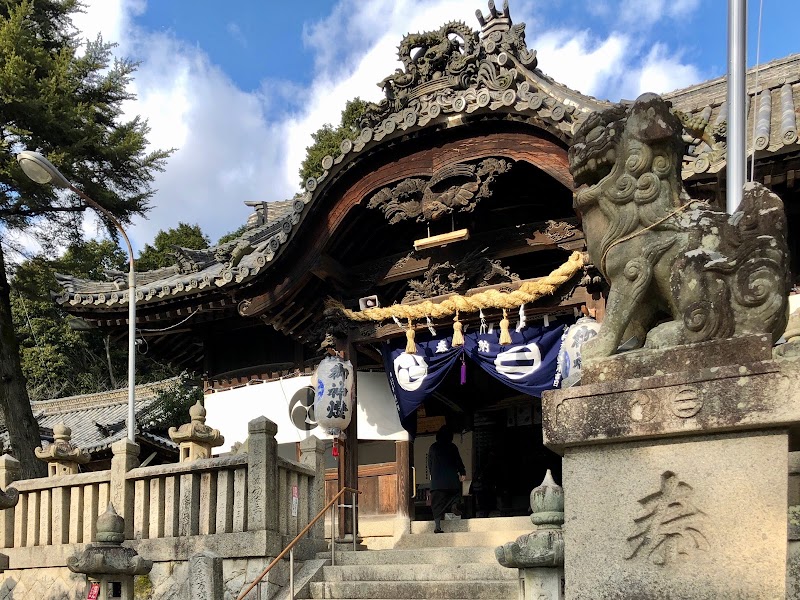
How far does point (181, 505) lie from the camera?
9672 millimetres

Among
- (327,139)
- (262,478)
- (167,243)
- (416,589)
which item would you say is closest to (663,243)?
(416,589)

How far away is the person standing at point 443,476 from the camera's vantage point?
38.0ft

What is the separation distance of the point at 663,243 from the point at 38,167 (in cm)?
994

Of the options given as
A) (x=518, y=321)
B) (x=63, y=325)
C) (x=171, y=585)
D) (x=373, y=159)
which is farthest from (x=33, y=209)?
(x=63, y=325)

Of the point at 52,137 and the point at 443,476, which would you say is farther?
the point at 52,137

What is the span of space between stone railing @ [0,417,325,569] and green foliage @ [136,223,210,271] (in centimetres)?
2351

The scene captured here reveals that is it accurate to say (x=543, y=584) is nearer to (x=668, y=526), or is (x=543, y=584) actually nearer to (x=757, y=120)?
(x=668, y=526)

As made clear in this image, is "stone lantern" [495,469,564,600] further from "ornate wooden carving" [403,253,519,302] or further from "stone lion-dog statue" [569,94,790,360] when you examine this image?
"ornate wooden carving" [403,253,519,302]

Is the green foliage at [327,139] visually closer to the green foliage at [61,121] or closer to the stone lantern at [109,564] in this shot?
the green foliage at [61,121]

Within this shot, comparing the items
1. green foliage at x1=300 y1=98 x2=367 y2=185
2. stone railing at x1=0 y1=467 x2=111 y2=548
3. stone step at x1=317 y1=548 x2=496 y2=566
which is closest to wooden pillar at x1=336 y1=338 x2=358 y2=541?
stone step at x1=317 y1=548 x2=496 y2=566

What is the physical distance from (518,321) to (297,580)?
4.52 metres

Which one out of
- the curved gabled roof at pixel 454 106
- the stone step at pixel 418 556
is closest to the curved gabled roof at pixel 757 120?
the curved gabled roof at pixel 454 106

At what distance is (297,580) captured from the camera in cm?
896

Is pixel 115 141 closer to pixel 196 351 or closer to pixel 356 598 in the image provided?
pixel 196 351
